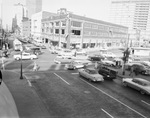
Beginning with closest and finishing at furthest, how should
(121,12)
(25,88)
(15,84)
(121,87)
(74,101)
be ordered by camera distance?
(74,101), (25,88), (15,84), (121,87), (121,12)

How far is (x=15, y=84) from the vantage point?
674 inches

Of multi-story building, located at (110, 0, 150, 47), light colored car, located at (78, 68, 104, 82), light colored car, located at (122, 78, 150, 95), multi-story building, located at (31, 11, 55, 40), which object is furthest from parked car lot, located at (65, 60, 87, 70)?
multi-story building, located at (110, 0, 150, 47)

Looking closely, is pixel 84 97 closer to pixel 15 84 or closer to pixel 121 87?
pixel 121 87

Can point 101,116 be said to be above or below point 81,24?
below

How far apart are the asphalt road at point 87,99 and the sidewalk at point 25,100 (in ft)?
1.68

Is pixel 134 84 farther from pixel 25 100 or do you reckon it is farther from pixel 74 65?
Result: pixel 74 65

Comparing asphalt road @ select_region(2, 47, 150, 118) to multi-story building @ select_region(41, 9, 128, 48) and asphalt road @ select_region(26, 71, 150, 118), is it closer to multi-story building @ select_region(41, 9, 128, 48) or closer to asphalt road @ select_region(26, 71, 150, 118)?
asphalt road @ select_region(26, 71, 150, 118)

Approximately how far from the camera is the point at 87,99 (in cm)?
1432

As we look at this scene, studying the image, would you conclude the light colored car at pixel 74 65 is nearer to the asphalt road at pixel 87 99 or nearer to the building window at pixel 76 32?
the asphalt road at pixel 87 99

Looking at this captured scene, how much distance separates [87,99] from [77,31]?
49.4 meters

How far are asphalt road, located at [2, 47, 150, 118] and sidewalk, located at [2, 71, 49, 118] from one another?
0.51m

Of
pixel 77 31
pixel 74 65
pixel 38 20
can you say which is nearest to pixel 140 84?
pixel 74 65

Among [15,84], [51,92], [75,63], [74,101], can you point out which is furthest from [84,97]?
[75,63]

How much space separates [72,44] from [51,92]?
151 ft
